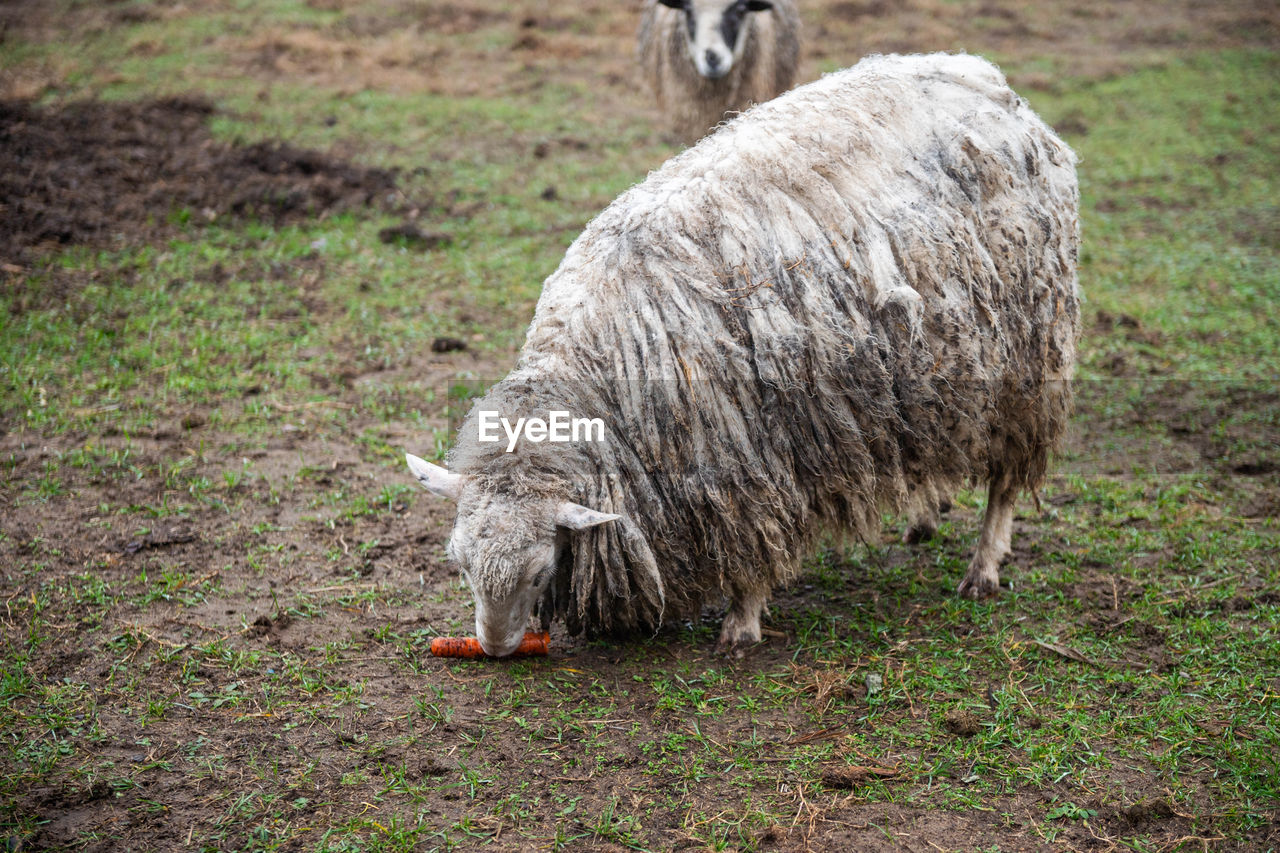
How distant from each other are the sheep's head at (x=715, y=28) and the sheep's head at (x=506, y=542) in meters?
5.72

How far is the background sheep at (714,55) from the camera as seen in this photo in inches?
326

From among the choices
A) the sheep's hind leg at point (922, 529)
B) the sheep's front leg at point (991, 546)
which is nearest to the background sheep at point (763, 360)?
the sheep's front leg at point (991, 546)

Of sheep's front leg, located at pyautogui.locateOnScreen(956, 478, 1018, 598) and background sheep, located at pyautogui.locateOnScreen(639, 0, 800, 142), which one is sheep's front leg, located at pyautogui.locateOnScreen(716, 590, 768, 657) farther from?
background sheep, located at pyautogui.locateOnScreen(639, 0, 800, 142)

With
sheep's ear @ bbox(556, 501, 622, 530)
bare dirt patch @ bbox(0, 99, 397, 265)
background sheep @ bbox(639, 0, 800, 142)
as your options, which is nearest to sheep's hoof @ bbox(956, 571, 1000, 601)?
sheep's ear @ bbox(556, 501, 622, 530)

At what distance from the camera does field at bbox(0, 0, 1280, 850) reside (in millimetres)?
3256

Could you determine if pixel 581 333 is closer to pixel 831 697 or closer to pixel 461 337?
pixel 831 697

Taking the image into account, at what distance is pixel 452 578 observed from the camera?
4.59m

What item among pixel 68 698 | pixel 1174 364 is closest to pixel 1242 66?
pixel 1174 364

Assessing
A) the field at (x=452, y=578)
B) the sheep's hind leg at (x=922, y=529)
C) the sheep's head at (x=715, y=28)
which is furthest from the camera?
the sheep's head at (x=715, y=28)

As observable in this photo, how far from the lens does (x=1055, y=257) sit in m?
4.28

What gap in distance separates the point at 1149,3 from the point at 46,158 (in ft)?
54.2

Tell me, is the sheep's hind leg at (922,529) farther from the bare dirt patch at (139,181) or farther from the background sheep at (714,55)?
→ the bare dirt patch at (139,181)

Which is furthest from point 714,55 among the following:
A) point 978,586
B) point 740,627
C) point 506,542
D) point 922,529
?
point 506,542

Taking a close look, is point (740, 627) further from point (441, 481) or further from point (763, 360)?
point (441, 481)
